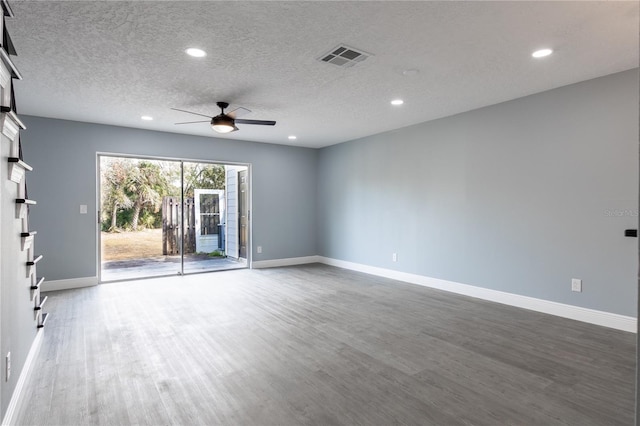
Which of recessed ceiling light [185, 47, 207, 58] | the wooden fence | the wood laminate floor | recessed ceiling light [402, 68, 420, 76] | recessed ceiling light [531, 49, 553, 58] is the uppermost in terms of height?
recessed ceiling light [185, 47, 207, 58]

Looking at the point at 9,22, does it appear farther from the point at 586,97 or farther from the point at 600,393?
the point at 586,97

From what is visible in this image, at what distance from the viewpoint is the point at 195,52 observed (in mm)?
2996

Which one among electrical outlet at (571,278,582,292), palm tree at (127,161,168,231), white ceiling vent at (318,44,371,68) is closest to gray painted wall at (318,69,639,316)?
electrical outlet at (571,278,582,292)

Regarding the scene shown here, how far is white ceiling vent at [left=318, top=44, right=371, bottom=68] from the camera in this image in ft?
9.68

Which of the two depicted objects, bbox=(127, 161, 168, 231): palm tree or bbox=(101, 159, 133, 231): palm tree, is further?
bbox=(127, 161, 168, 231): palm tree

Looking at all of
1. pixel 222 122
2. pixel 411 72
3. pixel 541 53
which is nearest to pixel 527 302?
pixel 541 53

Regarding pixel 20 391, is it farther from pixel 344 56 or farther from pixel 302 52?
pixel 344 56

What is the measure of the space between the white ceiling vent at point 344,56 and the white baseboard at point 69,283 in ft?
16.5

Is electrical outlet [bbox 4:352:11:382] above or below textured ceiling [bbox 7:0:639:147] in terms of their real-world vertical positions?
below

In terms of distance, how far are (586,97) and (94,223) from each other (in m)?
6.93

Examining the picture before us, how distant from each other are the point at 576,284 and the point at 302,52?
3811 mm

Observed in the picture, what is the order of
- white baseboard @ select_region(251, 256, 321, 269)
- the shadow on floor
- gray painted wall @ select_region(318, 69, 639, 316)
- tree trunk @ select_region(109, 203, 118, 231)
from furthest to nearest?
1. tree trunk @ select_region(109, 203, 118, 231)
2. white baseboard @ select_region(251, 256, 321, 269)
3. the shadow on floor
4. gray painted wall @ select_region(318, 69, 639, 316)

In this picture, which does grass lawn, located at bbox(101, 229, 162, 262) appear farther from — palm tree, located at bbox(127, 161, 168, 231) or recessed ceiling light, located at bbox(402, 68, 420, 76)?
recessed ceiling light, located at bbox(402, 68, 420, 76)

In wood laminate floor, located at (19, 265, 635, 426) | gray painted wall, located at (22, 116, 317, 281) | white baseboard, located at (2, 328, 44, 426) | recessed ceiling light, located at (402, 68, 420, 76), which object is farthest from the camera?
gray painted wall, located at (22, 116, 317, 281)
